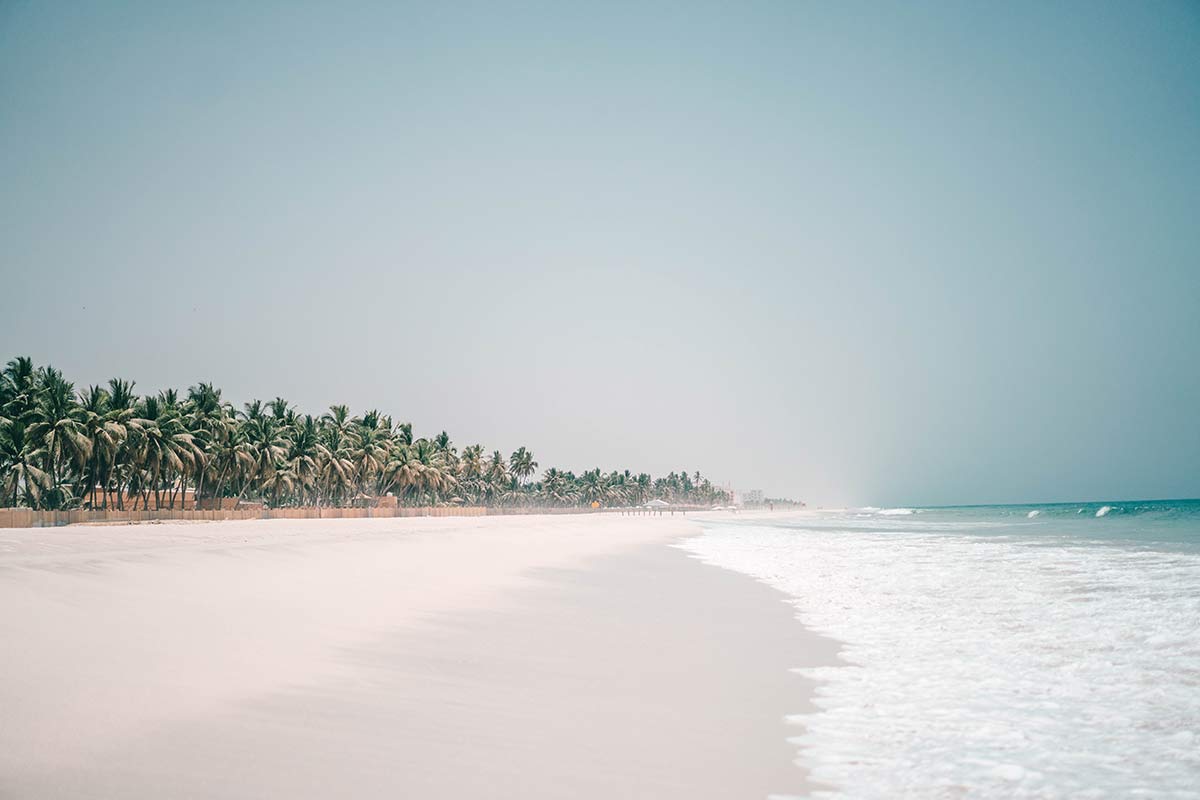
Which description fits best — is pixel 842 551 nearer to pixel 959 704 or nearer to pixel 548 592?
pixel 548 592

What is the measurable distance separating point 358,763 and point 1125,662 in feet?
31.9

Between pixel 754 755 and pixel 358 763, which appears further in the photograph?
pixel 754 755

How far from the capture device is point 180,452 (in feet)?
203

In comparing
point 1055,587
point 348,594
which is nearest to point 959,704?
point 348,594

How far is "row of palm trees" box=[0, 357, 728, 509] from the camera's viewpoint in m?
53.6

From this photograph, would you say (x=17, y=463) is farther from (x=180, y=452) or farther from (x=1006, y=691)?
(x=1006, y=691)

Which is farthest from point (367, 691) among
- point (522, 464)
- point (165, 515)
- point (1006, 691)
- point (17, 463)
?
point (522, 464)

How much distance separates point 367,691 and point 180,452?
6395 cm

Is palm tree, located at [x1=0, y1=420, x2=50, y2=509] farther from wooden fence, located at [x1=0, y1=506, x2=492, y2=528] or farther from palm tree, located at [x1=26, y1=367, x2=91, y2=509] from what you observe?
wooden fence, located at [x1=0, y1=506, x2=492, y2=528]

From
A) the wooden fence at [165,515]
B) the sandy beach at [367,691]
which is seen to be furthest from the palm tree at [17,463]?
the sandy beach at [367,691]

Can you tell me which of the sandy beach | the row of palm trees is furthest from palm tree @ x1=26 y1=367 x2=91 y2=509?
the sandy beach

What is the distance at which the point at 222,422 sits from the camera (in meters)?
69.2

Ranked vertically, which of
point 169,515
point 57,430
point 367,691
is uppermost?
point 57,430

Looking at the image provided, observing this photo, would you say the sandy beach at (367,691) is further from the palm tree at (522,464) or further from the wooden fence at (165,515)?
the palm tree at (522,464)
